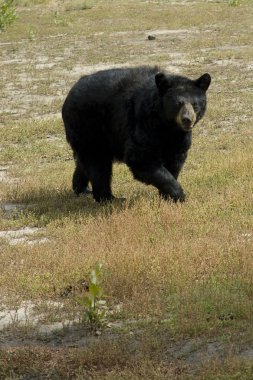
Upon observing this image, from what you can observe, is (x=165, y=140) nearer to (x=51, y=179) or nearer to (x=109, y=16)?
(x=51, y=179)

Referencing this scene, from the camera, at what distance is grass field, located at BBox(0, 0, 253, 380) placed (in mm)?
6988

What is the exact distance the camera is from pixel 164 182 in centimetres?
1221

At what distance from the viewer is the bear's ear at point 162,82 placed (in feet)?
39.7

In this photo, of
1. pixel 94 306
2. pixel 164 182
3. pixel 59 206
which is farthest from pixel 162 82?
pixel 94 306

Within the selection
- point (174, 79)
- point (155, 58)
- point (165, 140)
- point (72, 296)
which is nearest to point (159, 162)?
point (165, 140)

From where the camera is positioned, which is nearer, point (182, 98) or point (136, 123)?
point (182, 98)

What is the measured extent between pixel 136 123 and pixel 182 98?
846 mm

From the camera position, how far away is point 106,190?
1339 centimetres

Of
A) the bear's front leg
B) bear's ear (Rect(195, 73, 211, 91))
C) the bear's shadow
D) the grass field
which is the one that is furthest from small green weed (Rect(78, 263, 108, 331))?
bear's ear (Rect(195, 73, 211, 91))

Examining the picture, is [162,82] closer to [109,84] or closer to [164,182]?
[109,84]

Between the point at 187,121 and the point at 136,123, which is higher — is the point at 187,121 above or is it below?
above

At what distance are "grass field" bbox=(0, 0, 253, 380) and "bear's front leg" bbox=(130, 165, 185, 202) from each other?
291 millimetres

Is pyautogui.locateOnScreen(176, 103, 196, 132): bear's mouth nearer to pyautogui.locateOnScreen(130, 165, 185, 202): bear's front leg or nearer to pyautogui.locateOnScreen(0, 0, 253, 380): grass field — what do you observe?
pyautogui.locateOnScreen(130, 165, 185, 202): bear's front leg

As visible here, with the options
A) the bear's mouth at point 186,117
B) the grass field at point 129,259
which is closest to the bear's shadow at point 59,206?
the grass field at point 129,259
